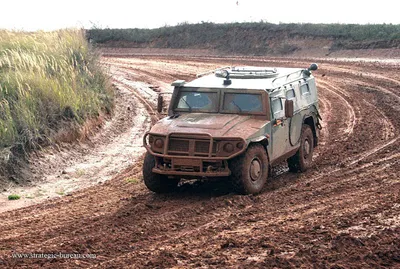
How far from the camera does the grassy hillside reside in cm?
3516

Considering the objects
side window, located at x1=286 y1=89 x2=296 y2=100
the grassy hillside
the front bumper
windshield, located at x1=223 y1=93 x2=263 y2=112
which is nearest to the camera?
the front bumper

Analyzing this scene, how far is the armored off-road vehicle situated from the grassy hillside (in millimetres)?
20605

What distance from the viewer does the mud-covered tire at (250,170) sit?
12.2 metres

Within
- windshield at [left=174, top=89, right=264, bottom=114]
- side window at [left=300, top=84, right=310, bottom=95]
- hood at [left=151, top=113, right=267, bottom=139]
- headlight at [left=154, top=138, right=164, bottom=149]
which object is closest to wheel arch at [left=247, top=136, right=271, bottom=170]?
hood at [left=151, top=113, right=267, bottom=139]

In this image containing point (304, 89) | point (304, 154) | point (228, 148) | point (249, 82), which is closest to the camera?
point (228, 148)

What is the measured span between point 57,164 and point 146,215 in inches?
180

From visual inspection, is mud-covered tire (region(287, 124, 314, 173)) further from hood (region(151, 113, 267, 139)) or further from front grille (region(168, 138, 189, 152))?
front grille (region(168, 138, 189, 152))

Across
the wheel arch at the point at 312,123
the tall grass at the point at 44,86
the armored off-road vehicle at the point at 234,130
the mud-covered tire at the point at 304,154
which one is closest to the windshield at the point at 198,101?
the armored off-road vehicle at the point at 234,130

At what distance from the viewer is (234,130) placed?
40.7ft

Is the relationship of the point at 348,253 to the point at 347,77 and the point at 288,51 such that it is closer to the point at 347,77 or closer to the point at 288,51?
the point at 347,77

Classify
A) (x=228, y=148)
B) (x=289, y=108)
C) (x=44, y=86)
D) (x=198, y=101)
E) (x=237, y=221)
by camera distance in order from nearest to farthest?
1. (x=237, y=221)
2. (x=228, y=148)
3. (x=289, y=108)
4. (x=198, y=101)
5. (x=44, y=86)

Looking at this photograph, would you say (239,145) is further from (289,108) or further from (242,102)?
(289,108)

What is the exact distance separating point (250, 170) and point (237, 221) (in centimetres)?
175

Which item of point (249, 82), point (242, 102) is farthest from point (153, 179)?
point (249, 82)
